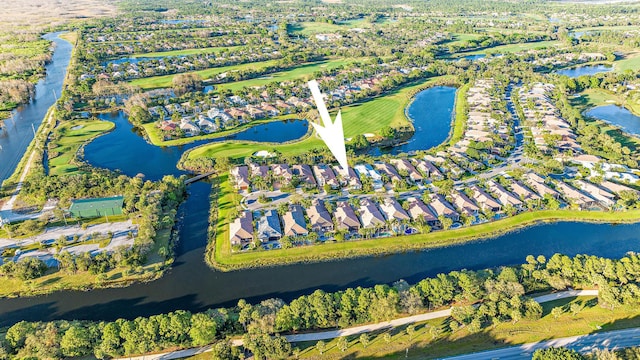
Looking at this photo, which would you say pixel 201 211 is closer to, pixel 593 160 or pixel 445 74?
pixel 593 160

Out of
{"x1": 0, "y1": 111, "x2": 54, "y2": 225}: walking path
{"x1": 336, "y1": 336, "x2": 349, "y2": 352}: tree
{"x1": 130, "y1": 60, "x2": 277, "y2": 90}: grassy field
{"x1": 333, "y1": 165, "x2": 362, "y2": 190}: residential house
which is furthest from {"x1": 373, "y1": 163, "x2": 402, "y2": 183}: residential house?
{"x1": 130, "y1": 60, "x2": 277, "y2": 90}: grassy field

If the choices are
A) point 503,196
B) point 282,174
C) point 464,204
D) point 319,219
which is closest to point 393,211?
point 319,219

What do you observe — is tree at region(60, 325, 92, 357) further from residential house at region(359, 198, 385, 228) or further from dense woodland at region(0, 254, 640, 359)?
residential house at region(359, 198, 385, 228)

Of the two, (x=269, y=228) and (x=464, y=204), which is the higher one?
(x=269, y=228)

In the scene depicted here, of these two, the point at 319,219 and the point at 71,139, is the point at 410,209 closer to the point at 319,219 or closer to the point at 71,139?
the point at 319,219

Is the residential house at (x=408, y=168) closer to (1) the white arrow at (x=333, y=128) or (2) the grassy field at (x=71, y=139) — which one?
(1) the white arrow at (x=333, y=128)
